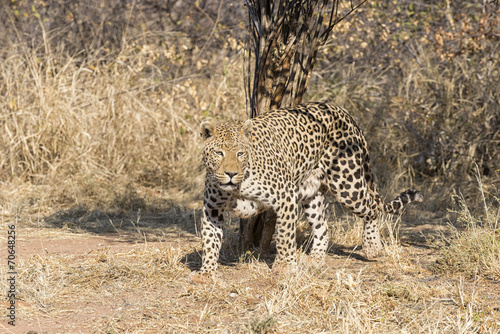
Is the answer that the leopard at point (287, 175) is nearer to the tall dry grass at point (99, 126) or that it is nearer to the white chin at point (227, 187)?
the white chin at point (227, 187)

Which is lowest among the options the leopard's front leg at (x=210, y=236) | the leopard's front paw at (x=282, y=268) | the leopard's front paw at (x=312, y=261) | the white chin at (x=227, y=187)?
the leopard's front paw at (x=312, y=261)

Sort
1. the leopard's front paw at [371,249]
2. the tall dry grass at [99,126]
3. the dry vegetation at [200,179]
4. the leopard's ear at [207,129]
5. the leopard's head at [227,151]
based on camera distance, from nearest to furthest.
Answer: the dry vegetation at [200,179]
the leopard's head at [227,151]
the leopard's ear at [207,129]
the leopard's front paw at [371,249]
the tall dry grass at [99,126]

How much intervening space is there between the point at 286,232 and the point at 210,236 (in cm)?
61

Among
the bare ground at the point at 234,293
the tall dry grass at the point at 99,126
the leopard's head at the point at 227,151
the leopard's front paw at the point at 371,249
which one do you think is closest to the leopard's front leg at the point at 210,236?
the bare ground at the point at 234,293

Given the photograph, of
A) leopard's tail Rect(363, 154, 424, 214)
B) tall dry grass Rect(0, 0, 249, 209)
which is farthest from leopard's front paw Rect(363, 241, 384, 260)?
tall dry grass Rect(0, 0, 249, 209)

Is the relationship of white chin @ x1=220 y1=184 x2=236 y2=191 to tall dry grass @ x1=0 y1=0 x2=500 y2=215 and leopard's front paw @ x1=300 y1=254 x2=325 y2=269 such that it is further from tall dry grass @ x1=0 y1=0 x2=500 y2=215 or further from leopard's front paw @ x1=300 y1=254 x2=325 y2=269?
tall dry grass @ x1=0 y1=0 x2=500 y2=215

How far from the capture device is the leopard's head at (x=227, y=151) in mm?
4770

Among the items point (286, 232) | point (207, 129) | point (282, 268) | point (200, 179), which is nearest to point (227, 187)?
point (207, 129)

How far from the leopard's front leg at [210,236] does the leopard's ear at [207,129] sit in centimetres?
49

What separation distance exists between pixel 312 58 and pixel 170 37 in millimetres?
6734

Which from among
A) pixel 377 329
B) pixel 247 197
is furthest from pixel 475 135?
pixel 377 329

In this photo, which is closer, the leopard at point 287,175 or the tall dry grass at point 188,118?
the leopard at point 287,175

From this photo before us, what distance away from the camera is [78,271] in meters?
5.30

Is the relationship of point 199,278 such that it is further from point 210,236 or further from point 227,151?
point 227,151
